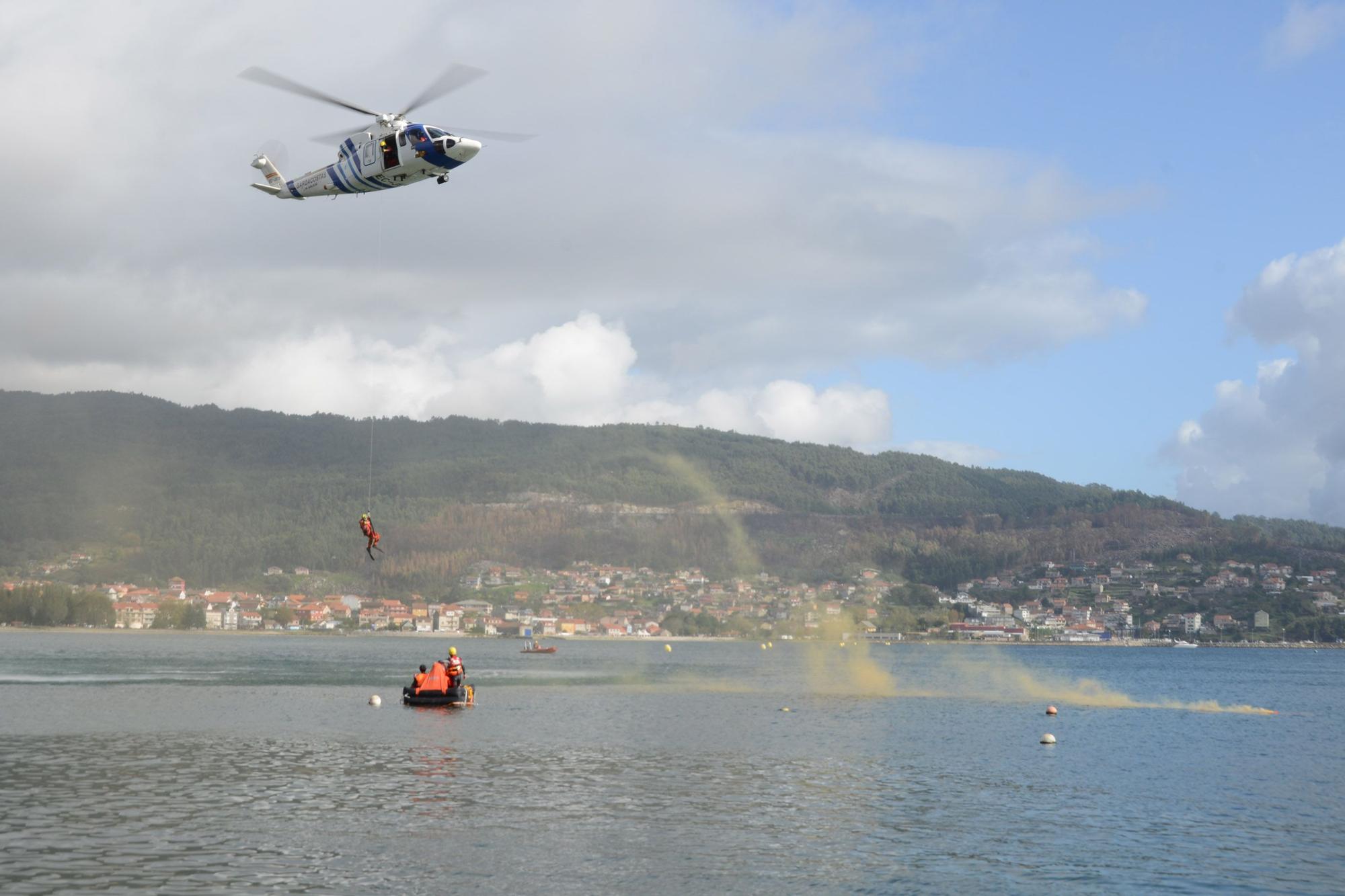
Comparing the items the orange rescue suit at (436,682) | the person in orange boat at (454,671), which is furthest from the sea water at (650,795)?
the person in orange boat at (454,671)

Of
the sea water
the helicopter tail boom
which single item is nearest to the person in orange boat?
the sea water

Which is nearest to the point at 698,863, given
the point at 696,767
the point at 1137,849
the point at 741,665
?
the point at 1137,849

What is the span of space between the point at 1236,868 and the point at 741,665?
133090 mm

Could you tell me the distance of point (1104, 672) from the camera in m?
167

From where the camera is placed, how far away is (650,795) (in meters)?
43.3

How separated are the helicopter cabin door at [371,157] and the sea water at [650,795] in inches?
916

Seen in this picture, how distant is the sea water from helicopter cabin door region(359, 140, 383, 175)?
23273 mm

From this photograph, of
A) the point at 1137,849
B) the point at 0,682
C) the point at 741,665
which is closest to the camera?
the point at 1137,849

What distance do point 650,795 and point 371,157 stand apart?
2629cm

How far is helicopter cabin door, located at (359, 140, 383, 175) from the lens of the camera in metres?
47.4

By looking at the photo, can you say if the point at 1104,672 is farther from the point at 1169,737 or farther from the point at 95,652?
the point at 95,652


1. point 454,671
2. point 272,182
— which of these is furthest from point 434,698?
point 272,182

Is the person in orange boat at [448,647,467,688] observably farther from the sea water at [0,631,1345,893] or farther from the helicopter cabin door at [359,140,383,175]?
the helicopter cabin door at [359,140,383,175]

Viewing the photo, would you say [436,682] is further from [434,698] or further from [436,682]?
[434,698]
